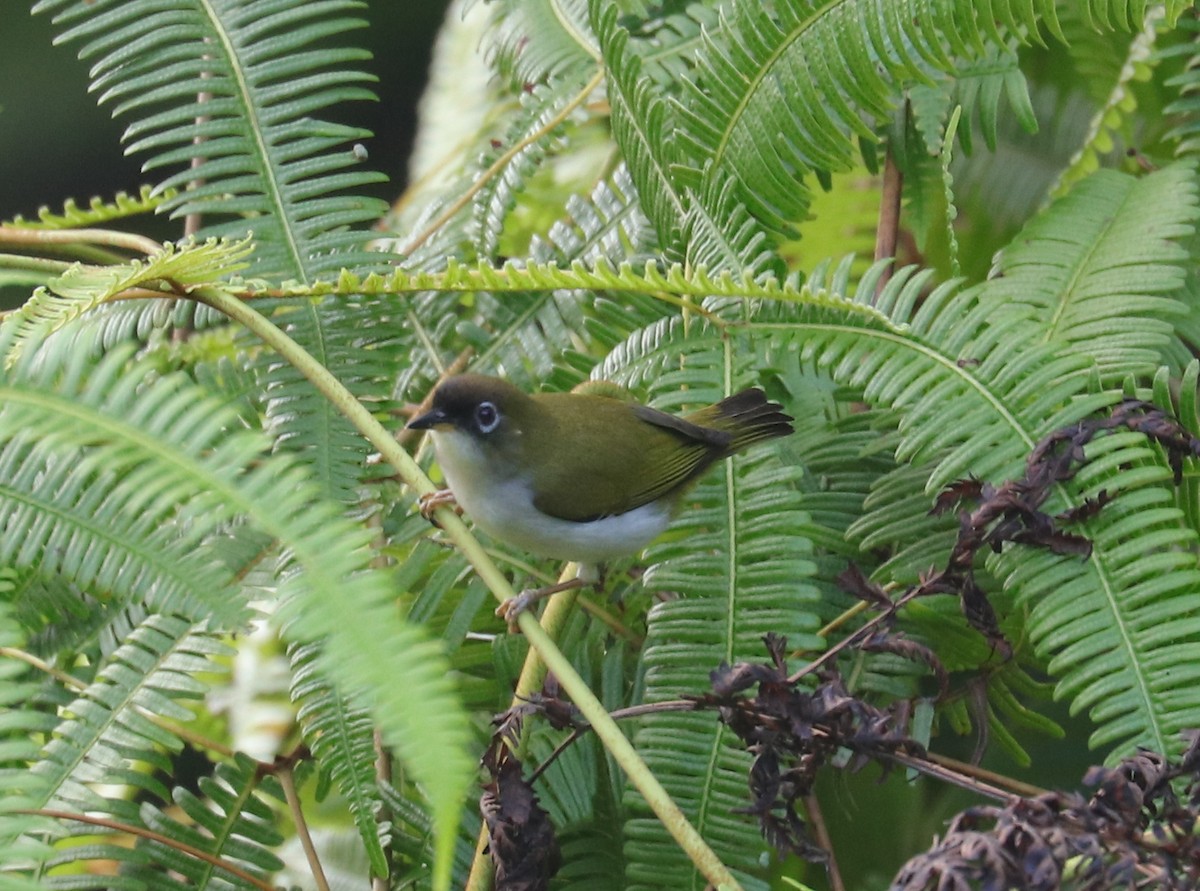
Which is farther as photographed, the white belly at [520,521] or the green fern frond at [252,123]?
the white belly at [520,521]

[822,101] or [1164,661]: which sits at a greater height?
[822,101]

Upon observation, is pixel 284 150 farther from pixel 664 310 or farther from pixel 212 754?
pixel 212 754

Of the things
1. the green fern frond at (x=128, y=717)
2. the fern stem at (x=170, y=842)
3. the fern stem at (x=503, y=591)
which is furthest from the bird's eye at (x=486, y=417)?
the fern stem at (x=170, y=842)

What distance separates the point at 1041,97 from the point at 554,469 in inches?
41.5

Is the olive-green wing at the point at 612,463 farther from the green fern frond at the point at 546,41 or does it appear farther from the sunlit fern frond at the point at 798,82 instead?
the green fern frond at the point at 546,41

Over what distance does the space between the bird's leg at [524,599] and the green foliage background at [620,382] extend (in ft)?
0.14

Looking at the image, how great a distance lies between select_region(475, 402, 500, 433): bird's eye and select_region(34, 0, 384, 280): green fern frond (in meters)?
0.27

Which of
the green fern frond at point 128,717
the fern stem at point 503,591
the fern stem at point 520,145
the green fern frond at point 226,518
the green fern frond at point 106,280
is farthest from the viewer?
the fern stem at point 520,145

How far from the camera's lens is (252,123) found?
1522 mm

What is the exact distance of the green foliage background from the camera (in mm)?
1103

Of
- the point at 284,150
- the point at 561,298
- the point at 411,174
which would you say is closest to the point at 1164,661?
the point at 561,298

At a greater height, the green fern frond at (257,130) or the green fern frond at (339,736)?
the green fern frond at (257,130)

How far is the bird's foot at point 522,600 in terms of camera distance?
1.16 meters

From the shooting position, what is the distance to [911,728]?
4.16ft
